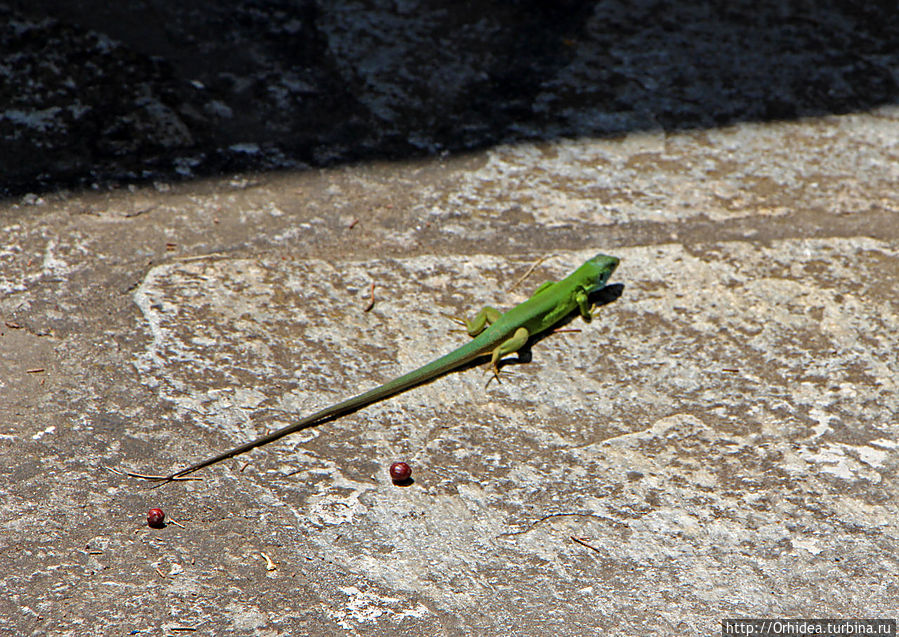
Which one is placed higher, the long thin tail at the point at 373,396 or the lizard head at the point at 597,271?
the lizard head at the point at 597,271

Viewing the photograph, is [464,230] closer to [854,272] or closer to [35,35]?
[854,272]

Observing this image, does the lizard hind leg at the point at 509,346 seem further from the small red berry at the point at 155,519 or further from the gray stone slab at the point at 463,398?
the small red berry at the point at 155,519

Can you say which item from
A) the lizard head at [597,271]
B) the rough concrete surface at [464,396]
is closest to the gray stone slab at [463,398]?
the rough concrete surface at [464,396]

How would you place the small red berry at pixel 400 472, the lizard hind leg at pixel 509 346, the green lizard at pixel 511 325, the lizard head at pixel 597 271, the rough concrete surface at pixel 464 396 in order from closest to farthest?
1. the rough concrete surface at pixel 464 396
2. the small red berry at pixel 400 472
3. the green lizard at pixel 511 325
4. the lizard hind leg at pixel 509 346
5. the lizard head at pixel 597 271

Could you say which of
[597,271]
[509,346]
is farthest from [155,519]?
[597,271]

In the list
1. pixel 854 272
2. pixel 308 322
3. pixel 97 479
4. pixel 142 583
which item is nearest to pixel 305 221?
pixel 308 322
